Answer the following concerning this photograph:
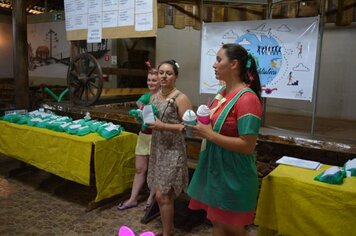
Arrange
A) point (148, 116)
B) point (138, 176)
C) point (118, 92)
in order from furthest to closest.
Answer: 1. point (118, 92)
2. point (138, 176)
3. point (148, 116)

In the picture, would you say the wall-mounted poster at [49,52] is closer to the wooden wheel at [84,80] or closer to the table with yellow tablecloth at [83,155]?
the wooden wheel at [84,80]

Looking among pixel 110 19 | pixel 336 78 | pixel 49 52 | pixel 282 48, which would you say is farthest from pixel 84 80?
pixel 49 52

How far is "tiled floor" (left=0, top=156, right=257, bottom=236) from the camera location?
110 inches

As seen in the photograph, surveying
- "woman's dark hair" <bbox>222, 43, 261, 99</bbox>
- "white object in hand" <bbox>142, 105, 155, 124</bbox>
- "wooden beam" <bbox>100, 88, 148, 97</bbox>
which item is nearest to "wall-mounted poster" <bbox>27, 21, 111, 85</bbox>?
"wooden beam" <bbox>100, 88, 148, 97</bbox>

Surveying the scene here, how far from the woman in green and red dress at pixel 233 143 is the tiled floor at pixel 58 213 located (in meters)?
1.18

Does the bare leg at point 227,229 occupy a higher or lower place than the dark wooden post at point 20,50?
lower

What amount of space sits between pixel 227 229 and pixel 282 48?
5.62ft

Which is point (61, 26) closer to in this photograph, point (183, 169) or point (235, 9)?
point (235, 9)

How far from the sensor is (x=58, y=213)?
3088mm

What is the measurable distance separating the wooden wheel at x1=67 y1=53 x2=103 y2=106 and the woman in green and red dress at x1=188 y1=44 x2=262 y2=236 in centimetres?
260

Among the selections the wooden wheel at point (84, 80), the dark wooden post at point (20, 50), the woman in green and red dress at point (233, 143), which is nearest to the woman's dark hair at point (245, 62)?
the woman in green and red dress at point (233, 143)

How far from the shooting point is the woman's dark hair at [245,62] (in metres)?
1.65

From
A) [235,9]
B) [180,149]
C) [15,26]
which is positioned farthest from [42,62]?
[180,149]

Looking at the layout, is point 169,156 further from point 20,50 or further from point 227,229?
point 20,50
